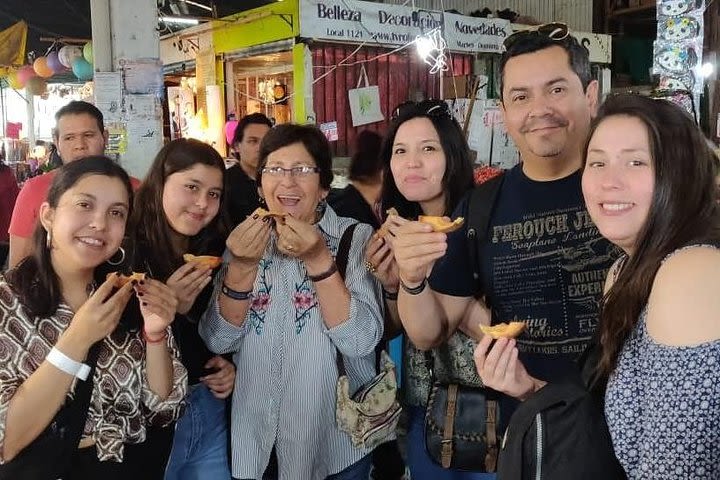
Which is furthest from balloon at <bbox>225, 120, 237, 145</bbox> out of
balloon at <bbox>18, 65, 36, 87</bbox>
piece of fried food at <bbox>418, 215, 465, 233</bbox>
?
piece of fried food at <bbox>418, 215, 465, 233</bbox>

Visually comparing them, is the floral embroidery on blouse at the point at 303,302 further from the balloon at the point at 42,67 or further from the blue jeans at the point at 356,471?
the balloon at the point at 42,67

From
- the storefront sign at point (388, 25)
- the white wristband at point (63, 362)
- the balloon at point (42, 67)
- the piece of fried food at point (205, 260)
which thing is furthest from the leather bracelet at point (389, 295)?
the balloon at point (42, 67)

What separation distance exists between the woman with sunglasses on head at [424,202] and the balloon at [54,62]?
10057 millimetres

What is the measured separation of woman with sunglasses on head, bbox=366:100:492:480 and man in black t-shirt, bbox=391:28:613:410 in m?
0.25

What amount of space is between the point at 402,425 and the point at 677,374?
6.01ft

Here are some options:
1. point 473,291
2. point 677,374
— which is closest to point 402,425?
point 473,291

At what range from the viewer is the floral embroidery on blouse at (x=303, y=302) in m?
2.63

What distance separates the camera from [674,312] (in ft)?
4.73

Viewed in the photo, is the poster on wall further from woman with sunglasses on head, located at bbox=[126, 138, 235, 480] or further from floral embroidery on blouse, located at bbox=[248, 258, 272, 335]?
floral embroidery on blouse, located at bbox=[248, 258, 272, 335]

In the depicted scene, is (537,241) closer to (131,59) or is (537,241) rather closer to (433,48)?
(131,59)

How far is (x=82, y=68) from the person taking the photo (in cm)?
994

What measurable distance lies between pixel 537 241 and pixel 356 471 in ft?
4.00

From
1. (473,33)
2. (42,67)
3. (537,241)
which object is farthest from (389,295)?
(42,67)

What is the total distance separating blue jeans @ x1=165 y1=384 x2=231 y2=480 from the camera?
272 cm
